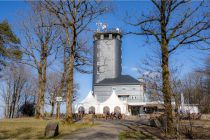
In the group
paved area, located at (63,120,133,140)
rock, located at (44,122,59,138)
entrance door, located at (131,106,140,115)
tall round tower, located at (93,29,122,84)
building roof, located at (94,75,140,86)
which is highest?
tall round tower, located at (93,29,122,84)

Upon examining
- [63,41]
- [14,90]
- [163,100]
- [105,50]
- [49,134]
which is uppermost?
[105,50]

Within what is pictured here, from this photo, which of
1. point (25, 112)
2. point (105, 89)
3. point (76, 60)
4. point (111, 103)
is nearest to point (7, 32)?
point (76, 60)

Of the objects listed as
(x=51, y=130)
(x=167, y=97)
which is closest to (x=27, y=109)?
(x=51, y=130)

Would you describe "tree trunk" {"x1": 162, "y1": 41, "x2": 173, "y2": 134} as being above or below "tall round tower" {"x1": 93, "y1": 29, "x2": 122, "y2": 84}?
below

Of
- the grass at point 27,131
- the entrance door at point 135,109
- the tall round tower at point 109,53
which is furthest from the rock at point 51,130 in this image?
the tall round tower at point 109,53

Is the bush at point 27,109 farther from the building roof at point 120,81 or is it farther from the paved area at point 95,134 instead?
the paved area at point 95,134

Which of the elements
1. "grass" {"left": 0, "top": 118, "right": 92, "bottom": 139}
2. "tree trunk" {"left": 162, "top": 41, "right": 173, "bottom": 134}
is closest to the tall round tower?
"grass" {"left": 0, "top": 118, "right": 92, "bottom": 139}

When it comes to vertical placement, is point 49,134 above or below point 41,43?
below

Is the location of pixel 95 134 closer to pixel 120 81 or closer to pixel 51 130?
pixel 51 130

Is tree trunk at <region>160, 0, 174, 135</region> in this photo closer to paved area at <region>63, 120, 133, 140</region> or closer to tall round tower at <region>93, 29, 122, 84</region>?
paved area at <region>63, 120, 133, 140</region>

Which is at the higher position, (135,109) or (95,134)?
(135,109)

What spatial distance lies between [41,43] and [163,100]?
64.5 feet

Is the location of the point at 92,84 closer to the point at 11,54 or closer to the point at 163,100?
the point at 11,54

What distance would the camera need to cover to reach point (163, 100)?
14.8 meters
